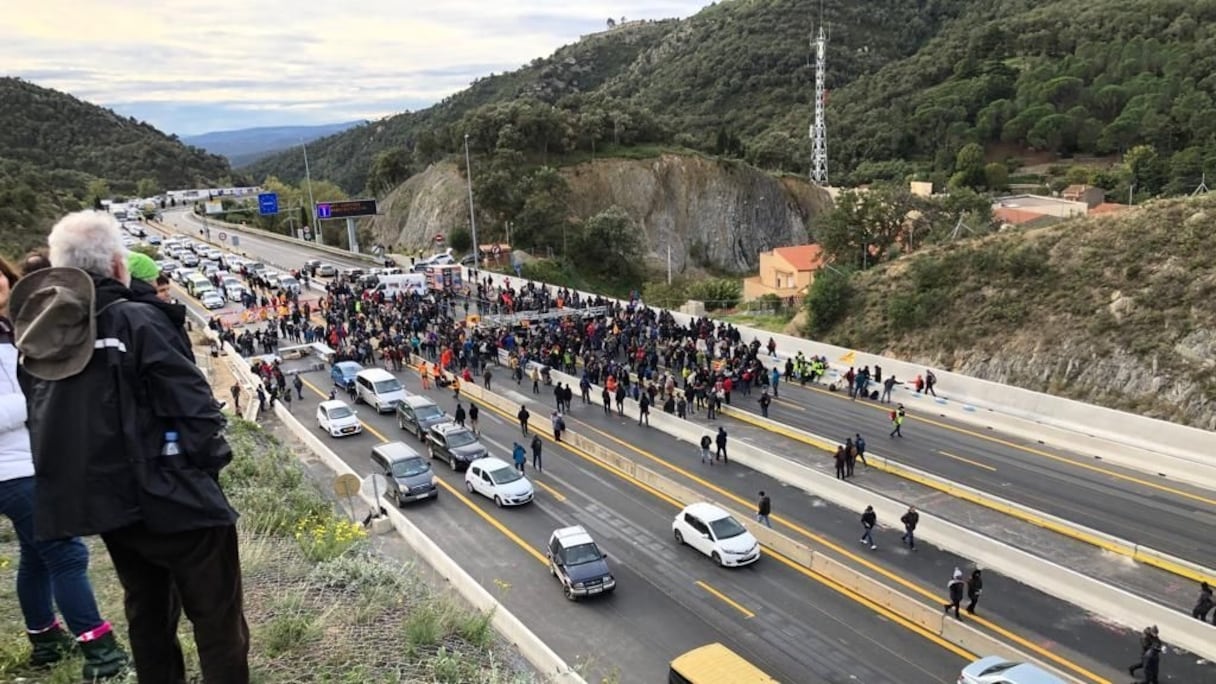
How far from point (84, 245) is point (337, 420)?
928 inches

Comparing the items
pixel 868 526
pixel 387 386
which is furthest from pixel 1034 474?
pixel 387 386

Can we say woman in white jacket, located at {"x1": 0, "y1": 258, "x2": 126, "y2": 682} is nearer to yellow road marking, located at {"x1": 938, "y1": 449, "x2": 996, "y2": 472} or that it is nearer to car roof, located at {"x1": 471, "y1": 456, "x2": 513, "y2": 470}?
car roof, located at {"x1": 471, "y1": 456, "x2": 513, "y2": 470}

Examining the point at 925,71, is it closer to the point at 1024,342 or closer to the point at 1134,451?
the point at 1024,342

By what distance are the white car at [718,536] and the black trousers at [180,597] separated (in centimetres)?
1371

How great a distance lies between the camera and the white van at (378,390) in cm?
2820

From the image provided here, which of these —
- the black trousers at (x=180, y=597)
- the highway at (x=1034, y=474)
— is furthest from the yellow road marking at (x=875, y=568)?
the black trousers at (x=180, y=597)

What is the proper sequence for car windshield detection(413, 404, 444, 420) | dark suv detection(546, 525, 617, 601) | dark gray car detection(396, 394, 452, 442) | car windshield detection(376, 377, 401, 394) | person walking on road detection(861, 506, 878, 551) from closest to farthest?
dark suv detection(546, 525, 617, 601) < person walking on road detection(861, 506, 878, 551) < dark gray car detection(396, 394, 452, 442) < car windshield detection(413, 404, 444, 420) < car windshield detection(376, 377, 401, 394)

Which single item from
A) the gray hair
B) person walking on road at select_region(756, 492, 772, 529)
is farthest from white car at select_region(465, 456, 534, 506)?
the gray hair

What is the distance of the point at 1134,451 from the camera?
22.4m

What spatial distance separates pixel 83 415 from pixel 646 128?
89771 millimetres

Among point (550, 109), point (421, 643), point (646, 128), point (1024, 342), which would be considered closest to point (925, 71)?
point (646, 128)

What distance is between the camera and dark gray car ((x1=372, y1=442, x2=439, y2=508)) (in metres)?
20.3

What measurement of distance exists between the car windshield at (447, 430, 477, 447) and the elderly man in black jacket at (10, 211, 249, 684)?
1968 centimetres

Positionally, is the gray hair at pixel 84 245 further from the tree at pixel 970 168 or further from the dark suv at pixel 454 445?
the tree at pixel 970 168
